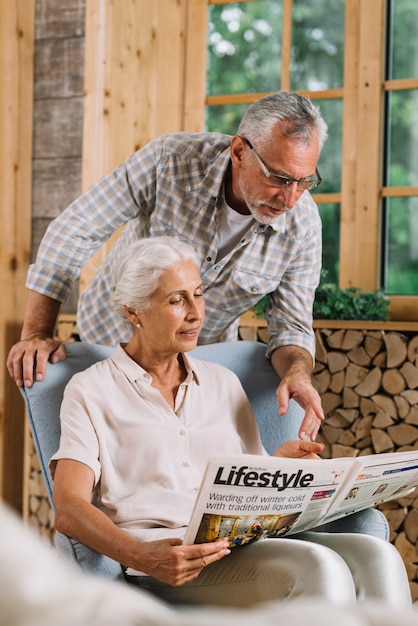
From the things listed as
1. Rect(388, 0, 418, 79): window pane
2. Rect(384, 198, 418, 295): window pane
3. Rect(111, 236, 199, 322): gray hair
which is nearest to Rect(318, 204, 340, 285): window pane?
Rect(384, 198, 418, 295): window pane

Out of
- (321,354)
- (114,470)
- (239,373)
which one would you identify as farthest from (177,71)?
(114,470)

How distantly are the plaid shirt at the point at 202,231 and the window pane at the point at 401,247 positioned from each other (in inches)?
38.6

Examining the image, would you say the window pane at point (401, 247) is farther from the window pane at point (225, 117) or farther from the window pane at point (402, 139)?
the window pane at point (225, 117)

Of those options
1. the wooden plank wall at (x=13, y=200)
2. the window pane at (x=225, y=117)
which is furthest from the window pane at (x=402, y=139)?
the wooden plank wall at (x=13, y=200)

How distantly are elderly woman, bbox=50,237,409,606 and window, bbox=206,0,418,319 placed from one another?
1308 mm

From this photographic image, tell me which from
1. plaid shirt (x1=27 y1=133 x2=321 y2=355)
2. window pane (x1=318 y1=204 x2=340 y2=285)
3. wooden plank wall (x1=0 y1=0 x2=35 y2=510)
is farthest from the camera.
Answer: window pane (x1=318 y1=204 x2=340 y2=285)

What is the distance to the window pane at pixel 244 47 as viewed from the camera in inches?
130

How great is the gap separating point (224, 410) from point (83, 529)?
1.62 feet

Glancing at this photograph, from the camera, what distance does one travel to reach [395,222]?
3.10 metres

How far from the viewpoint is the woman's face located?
1.83 meters

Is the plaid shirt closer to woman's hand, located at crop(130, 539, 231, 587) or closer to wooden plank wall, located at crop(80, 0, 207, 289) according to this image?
woman's hand, located at crop(130, 539, 231, 587)

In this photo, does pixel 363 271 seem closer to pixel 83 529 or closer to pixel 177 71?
pixel 177 71

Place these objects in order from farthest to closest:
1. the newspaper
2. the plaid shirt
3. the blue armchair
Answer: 1. the plaid shirt
2. the blue armchair
3. the newspaper

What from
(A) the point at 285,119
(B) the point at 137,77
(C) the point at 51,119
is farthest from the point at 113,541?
(B) the point at 137,77
